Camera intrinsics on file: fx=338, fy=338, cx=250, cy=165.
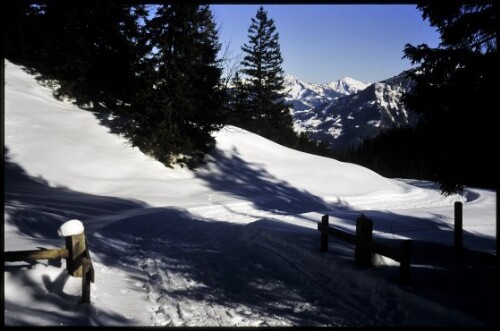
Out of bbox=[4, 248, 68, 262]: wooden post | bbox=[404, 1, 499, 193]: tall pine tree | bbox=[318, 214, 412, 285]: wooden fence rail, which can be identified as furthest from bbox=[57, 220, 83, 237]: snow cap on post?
bbox=[404, 1, 499, 193]: tall pine tree

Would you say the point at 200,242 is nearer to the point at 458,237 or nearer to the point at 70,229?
the point at 70,229

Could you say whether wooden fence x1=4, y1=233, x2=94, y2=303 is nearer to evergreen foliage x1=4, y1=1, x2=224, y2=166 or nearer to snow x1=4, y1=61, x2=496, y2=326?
snow x1=4, y1=61, x2=496, y2=326

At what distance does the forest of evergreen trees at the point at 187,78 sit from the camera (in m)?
7.27

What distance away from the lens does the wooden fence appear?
5195 mm

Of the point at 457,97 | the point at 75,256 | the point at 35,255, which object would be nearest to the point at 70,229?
the point at 75,256

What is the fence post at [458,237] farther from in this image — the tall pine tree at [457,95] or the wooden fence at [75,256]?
the wooden fence at [75,256]

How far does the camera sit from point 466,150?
7199mm

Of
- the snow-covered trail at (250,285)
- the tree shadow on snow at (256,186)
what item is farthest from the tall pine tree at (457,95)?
the tree shadow on snow at (256,186)

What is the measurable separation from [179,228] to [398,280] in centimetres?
726

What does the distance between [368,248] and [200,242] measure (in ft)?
15.6

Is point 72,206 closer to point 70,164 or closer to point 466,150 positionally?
point 70,164

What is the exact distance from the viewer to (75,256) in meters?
5.70

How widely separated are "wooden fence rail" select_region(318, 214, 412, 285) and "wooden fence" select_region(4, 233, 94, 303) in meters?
4.89

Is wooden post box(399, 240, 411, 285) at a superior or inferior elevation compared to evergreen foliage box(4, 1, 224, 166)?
inferior
